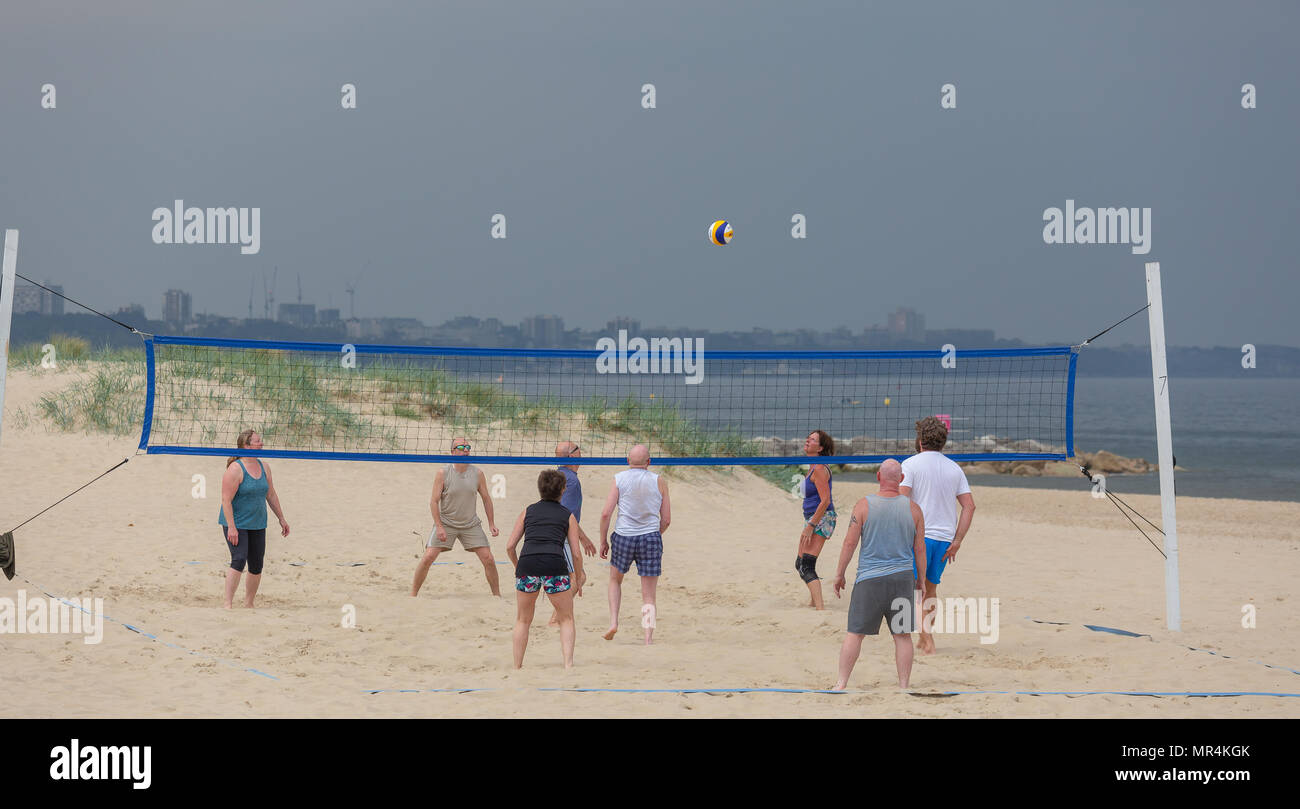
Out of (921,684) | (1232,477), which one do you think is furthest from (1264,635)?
(1232,477)

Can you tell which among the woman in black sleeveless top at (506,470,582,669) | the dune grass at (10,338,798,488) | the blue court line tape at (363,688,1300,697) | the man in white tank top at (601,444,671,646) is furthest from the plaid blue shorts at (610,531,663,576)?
the dune grass at (10,338,798,488)

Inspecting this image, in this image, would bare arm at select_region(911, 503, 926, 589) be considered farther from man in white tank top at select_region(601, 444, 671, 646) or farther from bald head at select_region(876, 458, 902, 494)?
man in white tank top at select_region(601, 444, 671, 646)

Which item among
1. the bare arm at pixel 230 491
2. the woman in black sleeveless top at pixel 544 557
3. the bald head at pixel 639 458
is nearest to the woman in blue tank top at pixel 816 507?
the bald head at pixel 639 458

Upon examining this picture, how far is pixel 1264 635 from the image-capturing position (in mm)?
8828

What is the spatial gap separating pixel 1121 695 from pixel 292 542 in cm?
902

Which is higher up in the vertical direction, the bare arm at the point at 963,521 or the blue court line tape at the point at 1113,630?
the bare arm at the point at 963,521

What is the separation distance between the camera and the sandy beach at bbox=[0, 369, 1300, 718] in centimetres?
643

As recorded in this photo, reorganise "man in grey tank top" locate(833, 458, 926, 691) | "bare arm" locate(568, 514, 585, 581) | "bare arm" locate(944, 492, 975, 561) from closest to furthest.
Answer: "man in grey tank top" locate(833, 458, 926, 691), "bare arm" locate(568, 514, 585, 581), "bare arm" locate(944, 492, 975, 561)

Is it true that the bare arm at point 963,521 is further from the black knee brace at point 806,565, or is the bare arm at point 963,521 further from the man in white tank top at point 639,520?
the man in white tank top at point 639,520

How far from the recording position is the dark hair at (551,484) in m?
7.14

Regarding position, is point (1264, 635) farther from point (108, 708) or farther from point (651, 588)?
point (108, 708)

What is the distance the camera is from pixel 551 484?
7152 mm

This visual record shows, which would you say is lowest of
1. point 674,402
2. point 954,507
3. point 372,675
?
point 372,675

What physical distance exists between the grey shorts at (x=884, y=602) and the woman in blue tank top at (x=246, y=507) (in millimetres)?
4561
